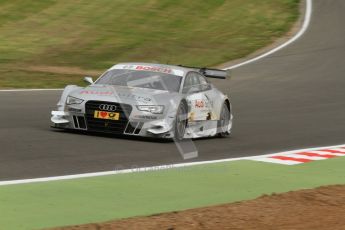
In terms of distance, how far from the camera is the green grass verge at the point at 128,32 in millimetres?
27703

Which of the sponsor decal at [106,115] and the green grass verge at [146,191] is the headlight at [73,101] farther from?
the green grass verge at [146,191]

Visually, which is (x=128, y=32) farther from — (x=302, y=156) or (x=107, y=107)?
(x=302, y=156)

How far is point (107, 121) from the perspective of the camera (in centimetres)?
1312

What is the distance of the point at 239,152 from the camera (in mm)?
12773

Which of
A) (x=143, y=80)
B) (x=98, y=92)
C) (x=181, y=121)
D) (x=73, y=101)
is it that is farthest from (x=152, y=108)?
(x=73, y=101)

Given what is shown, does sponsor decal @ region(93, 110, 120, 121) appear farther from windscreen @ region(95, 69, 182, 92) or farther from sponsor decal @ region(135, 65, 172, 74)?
sponsor decal @ region(135, 65, 172, 74)

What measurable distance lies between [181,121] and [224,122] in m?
1.74

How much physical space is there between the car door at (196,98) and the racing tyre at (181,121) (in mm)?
150

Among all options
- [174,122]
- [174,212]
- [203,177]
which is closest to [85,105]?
[174,122]

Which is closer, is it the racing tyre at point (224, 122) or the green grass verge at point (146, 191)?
the green grass verge at point (146, 191)

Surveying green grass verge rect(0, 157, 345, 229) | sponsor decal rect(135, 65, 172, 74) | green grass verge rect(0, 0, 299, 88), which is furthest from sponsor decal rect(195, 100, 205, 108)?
green grass verge rect(0, 0, 299, 88)

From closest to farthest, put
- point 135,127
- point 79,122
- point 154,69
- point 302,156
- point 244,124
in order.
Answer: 1. point 302,156
2. point 135,127
3. point 79,122
4. point 154,69
5. point 244,124

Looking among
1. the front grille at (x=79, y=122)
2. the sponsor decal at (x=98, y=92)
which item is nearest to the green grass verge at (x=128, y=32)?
the sponsor decal at (x=98, y=92)

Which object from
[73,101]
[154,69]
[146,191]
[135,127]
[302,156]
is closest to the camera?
[146,191]
